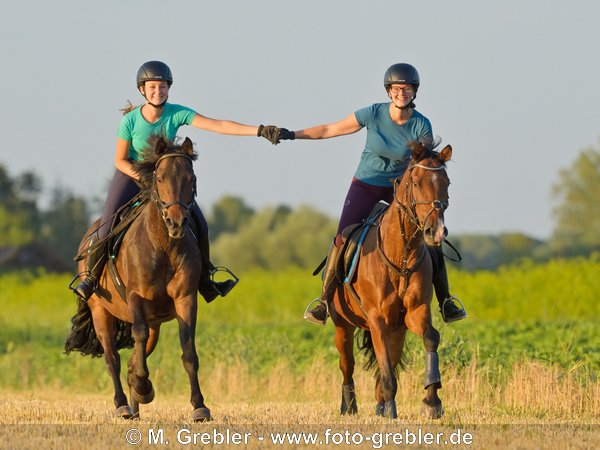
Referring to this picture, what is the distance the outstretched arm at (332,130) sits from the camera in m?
13.1

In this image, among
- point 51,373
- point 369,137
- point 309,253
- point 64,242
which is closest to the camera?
point 369,137

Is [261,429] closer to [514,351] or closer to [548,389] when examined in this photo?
[548,389]

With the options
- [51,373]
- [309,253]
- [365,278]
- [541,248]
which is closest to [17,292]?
[309,253]

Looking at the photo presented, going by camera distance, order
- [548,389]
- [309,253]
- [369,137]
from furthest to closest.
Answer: [309,253] < [548,389] < [369,137]

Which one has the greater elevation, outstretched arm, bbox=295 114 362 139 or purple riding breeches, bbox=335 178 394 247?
outstretched arm, bbox=295 114 362 139

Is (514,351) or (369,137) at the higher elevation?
(369,137)

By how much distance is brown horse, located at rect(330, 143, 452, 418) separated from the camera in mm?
11484

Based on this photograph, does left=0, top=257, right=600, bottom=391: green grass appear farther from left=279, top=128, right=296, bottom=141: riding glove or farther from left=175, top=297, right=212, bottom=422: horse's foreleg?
left=175, top=297, right=212, bottom=422: horse's foreleg

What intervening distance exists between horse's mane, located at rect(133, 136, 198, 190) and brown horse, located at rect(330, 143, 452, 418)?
205cm

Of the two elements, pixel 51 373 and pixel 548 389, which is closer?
pixel 548 389

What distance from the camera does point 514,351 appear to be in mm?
17938

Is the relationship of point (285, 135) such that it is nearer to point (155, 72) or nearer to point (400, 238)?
point (155, 72)

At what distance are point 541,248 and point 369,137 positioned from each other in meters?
60.8

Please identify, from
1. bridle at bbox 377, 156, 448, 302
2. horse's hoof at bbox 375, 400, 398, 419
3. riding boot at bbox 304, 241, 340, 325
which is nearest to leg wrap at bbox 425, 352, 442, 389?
horse's hoof at bbox 375, 400, 398, 419
